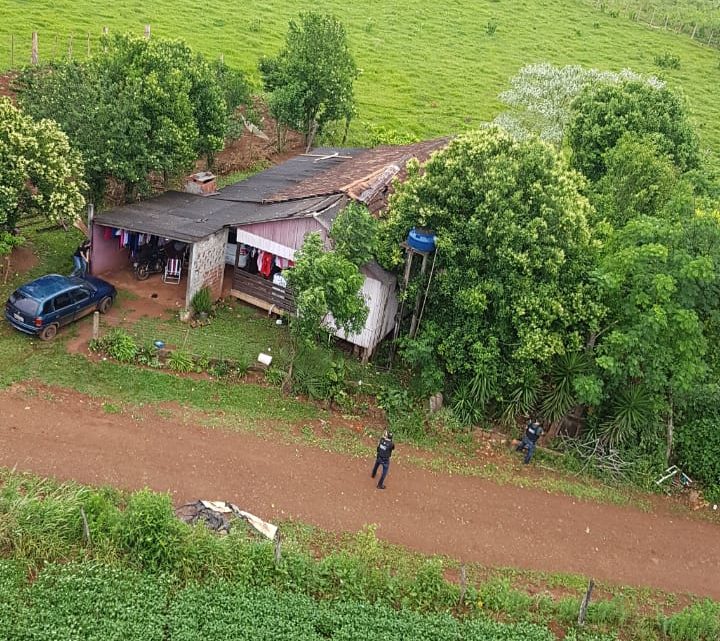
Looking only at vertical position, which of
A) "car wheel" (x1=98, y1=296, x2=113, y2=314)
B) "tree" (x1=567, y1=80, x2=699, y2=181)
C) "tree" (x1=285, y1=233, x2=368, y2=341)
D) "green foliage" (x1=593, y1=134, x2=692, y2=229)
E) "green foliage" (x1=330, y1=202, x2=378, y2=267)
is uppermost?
"tree" (x1=567, y1=80, x2=699, y2=181)

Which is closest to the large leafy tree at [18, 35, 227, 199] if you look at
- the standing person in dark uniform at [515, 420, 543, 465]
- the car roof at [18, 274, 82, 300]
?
the car roof at [18, 274, 82, 300]

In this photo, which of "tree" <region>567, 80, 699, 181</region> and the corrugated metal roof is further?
"tree" <region>567, 80, 699, 181</region>

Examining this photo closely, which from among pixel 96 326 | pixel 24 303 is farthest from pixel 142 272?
pixel 24 303

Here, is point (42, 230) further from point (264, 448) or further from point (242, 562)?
point (242, 562)

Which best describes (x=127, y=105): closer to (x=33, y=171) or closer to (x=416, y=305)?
(x=33, y=171)

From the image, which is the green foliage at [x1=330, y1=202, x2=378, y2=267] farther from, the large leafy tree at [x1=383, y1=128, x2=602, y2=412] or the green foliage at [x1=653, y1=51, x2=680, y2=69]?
the green foliage at [x1=653, y1=51, x2=680, y2=69]

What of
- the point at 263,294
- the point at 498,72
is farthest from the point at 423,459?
the point at 498,72

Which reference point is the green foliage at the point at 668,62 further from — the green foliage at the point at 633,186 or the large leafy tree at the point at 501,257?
the large leafy tree at the point at 501,257
